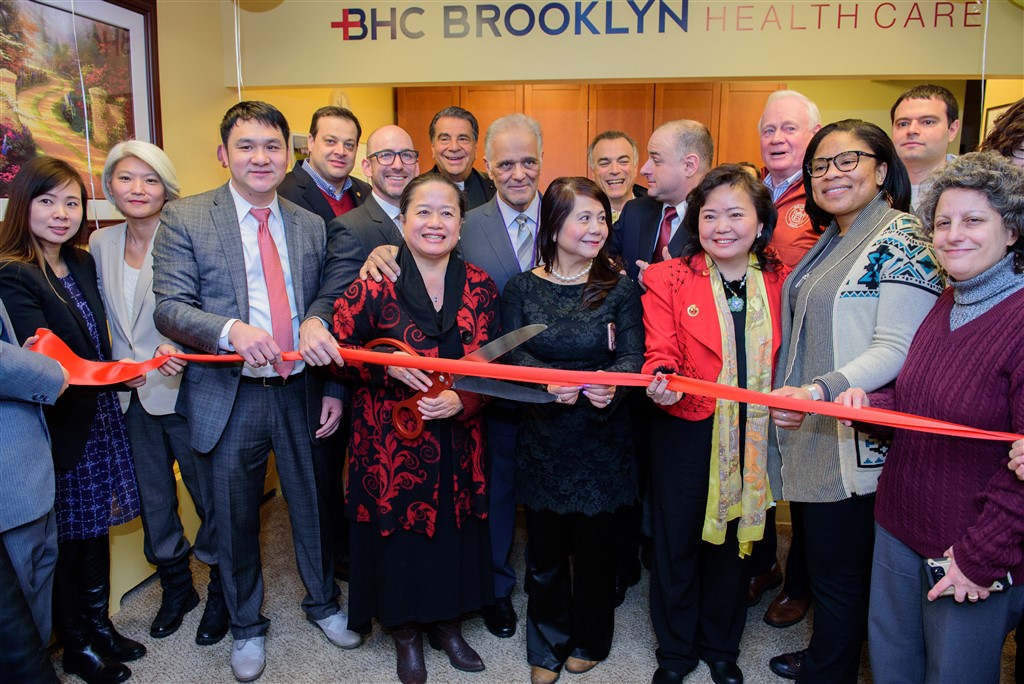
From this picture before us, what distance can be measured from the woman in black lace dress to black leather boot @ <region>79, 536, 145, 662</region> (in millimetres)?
1489

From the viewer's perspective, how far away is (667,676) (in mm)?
2328

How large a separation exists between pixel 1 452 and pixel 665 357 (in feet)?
6.00

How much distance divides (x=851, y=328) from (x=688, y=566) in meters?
0.91

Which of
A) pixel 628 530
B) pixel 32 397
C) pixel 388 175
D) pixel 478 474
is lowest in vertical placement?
pixel 628 530

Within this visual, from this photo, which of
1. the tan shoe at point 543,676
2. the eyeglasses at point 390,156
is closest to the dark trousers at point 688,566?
the tan shoe at point 543,676

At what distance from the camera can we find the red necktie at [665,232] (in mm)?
Answer: 2951

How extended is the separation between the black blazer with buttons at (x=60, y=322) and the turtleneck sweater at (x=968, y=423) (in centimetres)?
241

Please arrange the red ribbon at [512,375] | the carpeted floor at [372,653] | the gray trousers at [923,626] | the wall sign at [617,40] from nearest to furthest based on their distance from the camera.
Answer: the gray trousers at [923,626] < the red ribbon at [512,375] < the carpeted floor at [372,653] < the wall sign at [617,40]

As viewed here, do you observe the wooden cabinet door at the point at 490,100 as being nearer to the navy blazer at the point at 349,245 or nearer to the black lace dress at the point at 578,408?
the navy blazer at the point at 349,245

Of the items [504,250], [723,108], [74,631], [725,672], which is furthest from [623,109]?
[74,631]

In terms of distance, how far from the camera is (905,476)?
1722mm

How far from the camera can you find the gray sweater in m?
1.82

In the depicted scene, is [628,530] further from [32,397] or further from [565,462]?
[32,397]

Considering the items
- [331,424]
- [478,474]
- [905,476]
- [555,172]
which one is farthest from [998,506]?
[555,172]
